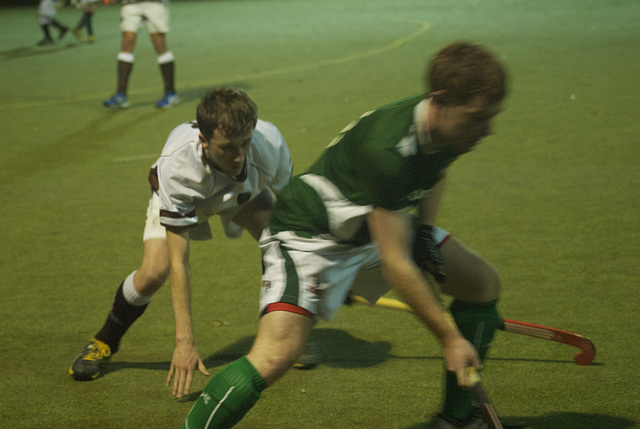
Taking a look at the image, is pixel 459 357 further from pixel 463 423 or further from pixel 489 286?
pixel 463 423

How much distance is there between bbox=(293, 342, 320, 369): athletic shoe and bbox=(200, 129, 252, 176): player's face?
2.85 feet

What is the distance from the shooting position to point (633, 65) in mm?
9836

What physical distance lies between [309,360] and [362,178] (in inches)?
52.1

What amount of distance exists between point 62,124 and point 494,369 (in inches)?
248

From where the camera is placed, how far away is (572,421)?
2785 mm

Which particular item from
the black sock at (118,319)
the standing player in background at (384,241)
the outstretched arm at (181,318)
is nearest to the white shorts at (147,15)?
the black sock at (118,319)

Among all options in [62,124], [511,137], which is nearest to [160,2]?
[62,124]

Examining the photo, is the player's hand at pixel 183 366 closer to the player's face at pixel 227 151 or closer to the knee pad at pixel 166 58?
the player's face at pixel 227 151

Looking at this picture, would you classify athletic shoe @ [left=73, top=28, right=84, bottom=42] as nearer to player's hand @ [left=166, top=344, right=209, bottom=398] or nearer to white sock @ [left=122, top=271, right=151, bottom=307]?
white sock @ [left=122, top=271, right=151, bottom=307]

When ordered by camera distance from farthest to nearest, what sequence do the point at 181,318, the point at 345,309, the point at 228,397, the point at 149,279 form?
the point at 345,309, the point at 149,279, the point at 181,318, the point at 228,397

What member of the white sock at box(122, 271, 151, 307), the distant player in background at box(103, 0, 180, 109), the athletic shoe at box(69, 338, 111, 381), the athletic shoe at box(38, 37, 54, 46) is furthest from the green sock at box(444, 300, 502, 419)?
the athletic shoe at box(38, 37, 54, 46)

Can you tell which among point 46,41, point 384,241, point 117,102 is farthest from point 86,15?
point 384,241

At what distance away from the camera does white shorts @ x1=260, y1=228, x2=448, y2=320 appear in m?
2.37

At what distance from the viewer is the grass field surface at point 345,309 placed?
9.87 ft
